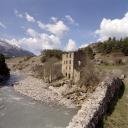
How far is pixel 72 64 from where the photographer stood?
6588 centimetres

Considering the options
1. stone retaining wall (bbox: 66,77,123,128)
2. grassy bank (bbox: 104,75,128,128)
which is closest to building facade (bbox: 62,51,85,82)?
stone retaining wall (bbox: 66,77,123,128)

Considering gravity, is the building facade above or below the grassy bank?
above

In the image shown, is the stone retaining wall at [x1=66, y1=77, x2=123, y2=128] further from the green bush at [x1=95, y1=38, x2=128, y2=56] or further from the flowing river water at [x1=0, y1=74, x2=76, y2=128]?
the green bush at [x1=95, y1=38, x2=128, y2=56]

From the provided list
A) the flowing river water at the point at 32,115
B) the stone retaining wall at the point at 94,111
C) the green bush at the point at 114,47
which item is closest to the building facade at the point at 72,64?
the green bush at the point at 114,47

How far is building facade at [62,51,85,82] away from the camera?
213 feet

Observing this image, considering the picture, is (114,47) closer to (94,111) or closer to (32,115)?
(32,115)

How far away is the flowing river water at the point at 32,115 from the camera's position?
93.8ft

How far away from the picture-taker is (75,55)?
66.6 m

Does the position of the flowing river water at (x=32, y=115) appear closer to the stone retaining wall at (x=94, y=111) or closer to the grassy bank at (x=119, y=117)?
the stone retaining wall at (x=94, y=111)

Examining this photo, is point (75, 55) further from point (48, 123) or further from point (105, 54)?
point (48, 123)

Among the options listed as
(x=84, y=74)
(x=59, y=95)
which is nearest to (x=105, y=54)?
(x=84, y=74)

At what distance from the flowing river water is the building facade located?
23.2 meters

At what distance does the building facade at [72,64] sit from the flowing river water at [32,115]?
2319 cm

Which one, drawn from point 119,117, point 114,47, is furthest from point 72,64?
point 119,117
